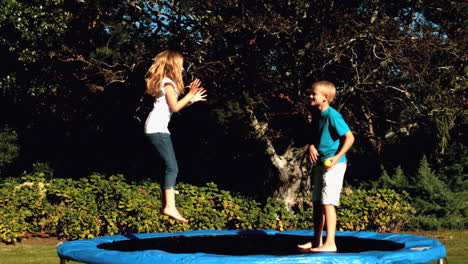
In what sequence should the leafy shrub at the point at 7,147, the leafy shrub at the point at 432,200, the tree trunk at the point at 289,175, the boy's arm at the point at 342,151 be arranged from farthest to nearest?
1. the leafy shrub at the point at 7,147
2. the leafy shrub at the point at 432,200
3. the tree trunk at the point at 289,175
4. the boy's arm at the point at 342,151

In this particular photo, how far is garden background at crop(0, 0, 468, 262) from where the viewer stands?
6730 mm

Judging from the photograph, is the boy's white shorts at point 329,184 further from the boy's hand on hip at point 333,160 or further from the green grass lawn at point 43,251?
the green grass lawn at point 43,251

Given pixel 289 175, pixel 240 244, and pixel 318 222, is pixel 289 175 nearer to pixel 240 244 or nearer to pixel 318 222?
pixel 240 244

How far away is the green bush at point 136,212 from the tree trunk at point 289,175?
73cm

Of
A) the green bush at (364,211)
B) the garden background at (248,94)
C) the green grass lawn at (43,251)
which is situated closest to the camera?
the green grass lawn at (43,251)

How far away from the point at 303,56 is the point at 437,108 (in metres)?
1.86

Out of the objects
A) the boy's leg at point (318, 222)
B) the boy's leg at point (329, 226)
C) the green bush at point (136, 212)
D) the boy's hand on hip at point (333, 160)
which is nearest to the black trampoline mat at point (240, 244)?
the boy's leg at point (318, 222)

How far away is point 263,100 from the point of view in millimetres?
7500

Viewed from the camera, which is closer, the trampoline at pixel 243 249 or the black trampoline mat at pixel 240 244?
the trampoline at pixel 243 249

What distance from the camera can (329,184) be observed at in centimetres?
331

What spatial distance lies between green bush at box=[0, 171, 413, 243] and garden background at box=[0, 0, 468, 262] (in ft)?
0.06

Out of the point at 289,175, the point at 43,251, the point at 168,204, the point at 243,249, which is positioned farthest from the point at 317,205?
the point at 289,175

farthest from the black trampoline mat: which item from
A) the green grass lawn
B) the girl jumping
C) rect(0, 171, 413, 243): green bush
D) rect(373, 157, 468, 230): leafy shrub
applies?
rect(373, 157, 468, 230): leafy shrub

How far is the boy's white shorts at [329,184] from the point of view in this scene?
3.30m
